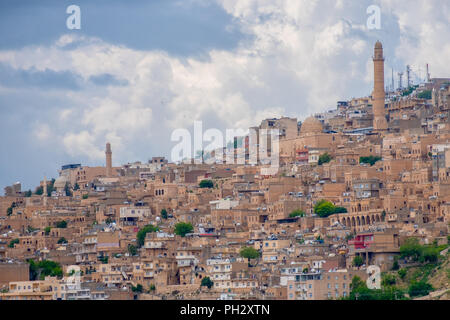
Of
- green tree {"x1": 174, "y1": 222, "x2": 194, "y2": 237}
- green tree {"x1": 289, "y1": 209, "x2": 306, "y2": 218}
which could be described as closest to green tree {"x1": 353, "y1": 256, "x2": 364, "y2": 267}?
green tree {"x1": 289, "y1": 209, "x2": 306, "y2": 218}

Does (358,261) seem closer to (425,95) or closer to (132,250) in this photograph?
(132,250)

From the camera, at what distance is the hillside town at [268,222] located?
48.8 m

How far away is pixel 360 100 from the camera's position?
87250 mm

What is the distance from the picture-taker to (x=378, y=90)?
243 ft

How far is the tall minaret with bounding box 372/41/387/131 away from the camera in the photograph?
240ft

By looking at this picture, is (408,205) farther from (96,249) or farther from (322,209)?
(96,249)

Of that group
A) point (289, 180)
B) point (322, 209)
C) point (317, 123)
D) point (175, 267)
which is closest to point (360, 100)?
point (317, 123)

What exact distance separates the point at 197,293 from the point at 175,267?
4075 mm

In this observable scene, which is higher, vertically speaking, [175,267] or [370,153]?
[370,153]

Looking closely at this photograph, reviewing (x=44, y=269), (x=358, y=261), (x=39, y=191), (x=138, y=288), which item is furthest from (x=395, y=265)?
(x=39, y=191)

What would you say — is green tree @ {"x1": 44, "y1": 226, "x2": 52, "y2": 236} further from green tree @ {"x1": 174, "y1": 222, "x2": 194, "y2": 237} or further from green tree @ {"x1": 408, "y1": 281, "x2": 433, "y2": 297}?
green tree @ {"x1": 408, "y1": 281, "x2": 433, "y2": 297}

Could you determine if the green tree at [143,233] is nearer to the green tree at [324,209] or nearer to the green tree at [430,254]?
the green tree at [324,209]

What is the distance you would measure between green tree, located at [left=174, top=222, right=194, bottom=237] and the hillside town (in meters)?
0.07

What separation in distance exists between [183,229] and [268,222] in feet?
11.4
